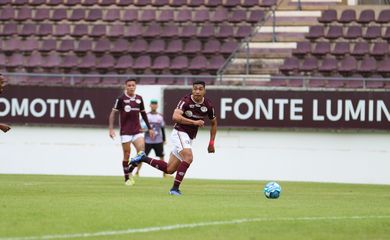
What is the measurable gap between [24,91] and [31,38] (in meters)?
3.89

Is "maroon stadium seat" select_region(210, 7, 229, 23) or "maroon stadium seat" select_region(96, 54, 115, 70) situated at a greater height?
"maroon stadium seat" select_region(210, 7, 229, 23)

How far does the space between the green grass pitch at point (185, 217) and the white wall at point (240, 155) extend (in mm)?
11125

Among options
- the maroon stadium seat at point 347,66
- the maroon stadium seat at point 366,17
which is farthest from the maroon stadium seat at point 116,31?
the maroon stadium seat at point 366,17

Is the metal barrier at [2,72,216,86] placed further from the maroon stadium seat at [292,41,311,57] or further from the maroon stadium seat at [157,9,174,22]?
the maroon stadium seat at [157,9,174,22]

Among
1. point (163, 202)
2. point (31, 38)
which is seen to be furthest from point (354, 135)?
point (163, 202)

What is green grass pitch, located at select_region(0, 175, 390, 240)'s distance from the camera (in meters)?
10.7

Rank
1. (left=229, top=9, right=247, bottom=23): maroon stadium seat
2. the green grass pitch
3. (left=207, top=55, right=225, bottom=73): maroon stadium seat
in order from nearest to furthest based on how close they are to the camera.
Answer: the green grass pitch
(left=207, top=55, right=225, bottom=73): maroon stadium seat
(left=229, top=9, right=247, bottom=23): maroon stadium seat

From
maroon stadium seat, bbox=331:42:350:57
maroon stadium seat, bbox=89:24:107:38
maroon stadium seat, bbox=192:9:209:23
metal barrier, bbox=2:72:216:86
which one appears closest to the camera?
metal barrier, bbox=2:72:216:86

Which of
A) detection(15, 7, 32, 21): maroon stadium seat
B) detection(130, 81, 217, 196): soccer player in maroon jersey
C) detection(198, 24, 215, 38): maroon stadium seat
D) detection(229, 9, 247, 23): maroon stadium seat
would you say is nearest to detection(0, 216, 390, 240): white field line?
detection(130, 81, 217, 196): soccer player in maroon jersey

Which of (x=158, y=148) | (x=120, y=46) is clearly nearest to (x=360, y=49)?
(x=158, y=148)

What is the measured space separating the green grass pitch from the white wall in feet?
36.5

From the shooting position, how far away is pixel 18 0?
34.2 meters

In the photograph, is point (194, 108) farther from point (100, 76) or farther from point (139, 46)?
point (139, 46)

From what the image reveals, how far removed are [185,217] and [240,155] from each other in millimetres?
16146
